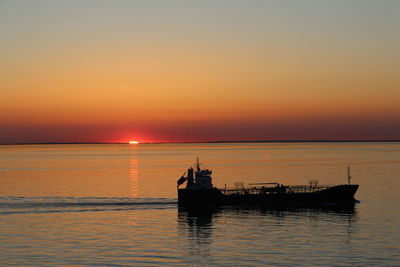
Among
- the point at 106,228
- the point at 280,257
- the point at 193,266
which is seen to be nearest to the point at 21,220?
the point at 106,228

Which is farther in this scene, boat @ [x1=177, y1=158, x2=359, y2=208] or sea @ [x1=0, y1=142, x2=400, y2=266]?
boat @ [x1=177, y1=158, x2=359, y2=208]

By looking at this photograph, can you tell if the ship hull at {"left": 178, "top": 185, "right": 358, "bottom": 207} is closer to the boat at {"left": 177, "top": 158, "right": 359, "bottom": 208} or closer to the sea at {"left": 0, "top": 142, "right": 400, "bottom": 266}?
the boat at {"left": 177, "top": 158, "right": 359, "bottom": 208}

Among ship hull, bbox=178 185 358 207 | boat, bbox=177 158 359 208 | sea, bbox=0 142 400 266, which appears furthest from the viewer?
boat, bbox=177 158 359 208

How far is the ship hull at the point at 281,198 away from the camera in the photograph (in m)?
94.8

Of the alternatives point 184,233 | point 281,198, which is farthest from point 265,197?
point 184,233

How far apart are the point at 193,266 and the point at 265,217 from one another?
33442 mm

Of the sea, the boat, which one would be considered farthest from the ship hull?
the sea

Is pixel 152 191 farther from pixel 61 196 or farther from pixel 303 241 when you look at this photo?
pixel 303 241

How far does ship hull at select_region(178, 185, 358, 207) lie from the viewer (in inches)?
3730

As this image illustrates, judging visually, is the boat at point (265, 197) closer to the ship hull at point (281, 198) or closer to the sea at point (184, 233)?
the ship hull at point (281, 198)

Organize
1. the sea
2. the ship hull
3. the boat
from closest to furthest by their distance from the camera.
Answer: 1. the sea
2. the ship hull
3. the boat

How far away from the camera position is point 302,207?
308 ft

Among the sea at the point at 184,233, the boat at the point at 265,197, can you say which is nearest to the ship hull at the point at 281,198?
the boat at the point at 265,197

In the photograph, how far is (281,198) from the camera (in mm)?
96375
